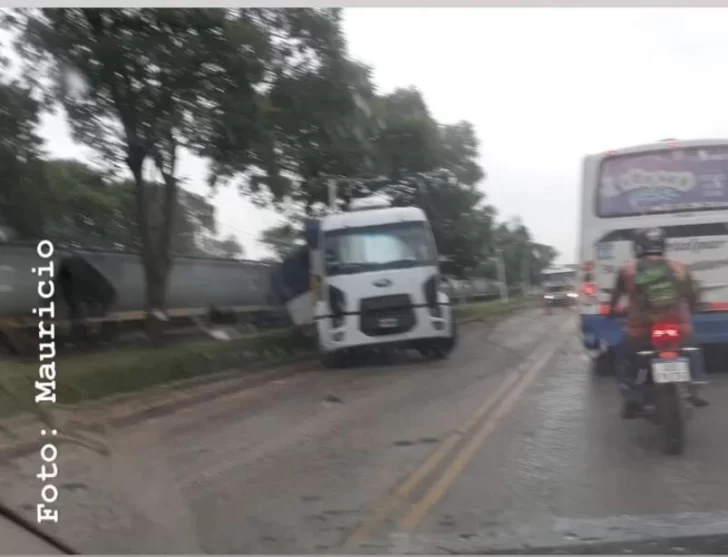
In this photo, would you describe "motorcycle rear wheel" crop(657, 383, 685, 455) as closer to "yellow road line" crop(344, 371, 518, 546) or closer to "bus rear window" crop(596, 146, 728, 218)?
"yellow road line" crop(344, 371, 518, 546)

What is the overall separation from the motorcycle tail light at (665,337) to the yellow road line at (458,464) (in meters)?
0.60

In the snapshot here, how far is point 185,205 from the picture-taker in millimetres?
4707

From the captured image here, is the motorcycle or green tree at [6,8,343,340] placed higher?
green tree at [6,8,343,340]

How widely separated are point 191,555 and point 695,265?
102 inches

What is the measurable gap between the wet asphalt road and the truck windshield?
19.2 inches

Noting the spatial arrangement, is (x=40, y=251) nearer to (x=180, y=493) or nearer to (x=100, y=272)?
(x=100, y=272)

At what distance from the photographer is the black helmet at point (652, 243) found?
14.8 feet

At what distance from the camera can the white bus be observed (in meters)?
4.46

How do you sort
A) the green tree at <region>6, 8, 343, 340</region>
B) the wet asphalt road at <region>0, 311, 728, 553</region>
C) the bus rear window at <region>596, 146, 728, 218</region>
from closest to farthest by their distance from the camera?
the wet asphalt road at <region>0, 311, 728, 553</region>
the bus rear window at <region>596, 146, 728, 218</region>
the green tree at <region>6, 8, 343, 340</region>

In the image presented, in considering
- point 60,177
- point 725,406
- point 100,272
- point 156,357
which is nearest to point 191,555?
point 156,357

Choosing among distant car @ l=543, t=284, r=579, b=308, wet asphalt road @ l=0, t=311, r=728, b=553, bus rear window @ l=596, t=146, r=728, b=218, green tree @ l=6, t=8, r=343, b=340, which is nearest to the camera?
wet asphalt road @ l=0, t=311, r=728, b=553

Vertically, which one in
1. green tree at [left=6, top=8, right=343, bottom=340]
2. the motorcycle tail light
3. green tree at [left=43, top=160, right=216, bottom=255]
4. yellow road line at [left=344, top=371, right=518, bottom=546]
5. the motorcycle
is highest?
green tree at [left=6, top=8, right=343, bottom=340]

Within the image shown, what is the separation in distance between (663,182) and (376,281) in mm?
1421

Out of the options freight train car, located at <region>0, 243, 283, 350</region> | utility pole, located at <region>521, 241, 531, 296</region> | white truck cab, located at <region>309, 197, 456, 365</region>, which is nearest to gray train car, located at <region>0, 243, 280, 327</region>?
freight train car, located at <region>0, 243, 283, 350</region>
